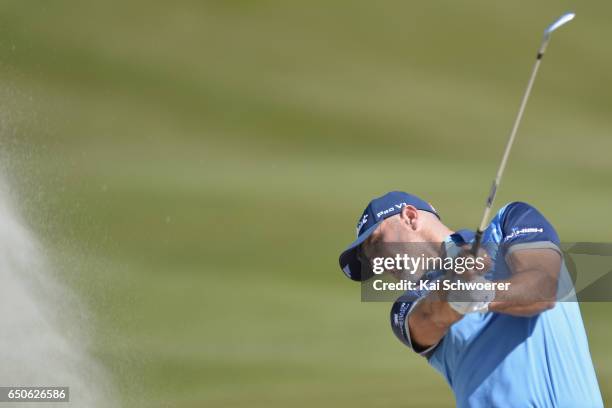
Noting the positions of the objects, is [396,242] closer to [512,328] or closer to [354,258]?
[354,258]

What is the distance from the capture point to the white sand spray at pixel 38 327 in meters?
1.81

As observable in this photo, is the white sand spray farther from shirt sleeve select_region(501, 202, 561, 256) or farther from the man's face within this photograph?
shirt sleeve select_region(501, 202, 561, 256)

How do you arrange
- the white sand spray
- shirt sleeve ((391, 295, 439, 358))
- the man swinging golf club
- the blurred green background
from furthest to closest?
1. the blurred green background
2. the white sand spray
3. shirt sleeve ((391, 295, 439, 358))
4. the man swinging golf club

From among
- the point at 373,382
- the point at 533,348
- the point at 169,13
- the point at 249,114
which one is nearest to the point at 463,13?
the point at 249,114

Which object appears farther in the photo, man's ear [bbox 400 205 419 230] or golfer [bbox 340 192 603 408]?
man's ear [bbox 400 205 419 230]

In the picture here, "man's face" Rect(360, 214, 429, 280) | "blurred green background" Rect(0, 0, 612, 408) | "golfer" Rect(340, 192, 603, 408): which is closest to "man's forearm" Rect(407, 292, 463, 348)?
"golfer" Rect(340, 192, 603, 408)

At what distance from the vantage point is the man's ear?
1.28 meters

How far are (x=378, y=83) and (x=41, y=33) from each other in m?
0.81

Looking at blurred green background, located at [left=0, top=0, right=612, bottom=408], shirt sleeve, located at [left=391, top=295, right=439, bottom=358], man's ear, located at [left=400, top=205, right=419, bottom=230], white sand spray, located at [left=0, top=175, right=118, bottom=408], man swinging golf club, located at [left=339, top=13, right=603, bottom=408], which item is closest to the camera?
man swinging golf club, located at [left=339, top=13, right=603, bottom=408]

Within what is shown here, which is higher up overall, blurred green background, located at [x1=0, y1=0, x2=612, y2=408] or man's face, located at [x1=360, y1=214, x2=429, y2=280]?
blurred green background, located at [x1=0, y1=0, x2=612, y2=408]

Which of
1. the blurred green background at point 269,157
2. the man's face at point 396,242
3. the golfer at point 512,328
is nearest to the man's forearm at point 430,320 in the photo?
the golfer at point 512,328

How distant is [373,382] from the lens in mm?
1961

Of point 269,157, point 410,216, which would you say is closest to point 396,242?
point 410,216

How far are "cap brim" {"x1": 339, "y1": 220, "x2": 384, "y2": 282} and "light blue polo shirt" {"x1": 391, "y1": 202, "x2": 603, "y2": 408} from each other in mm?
155
